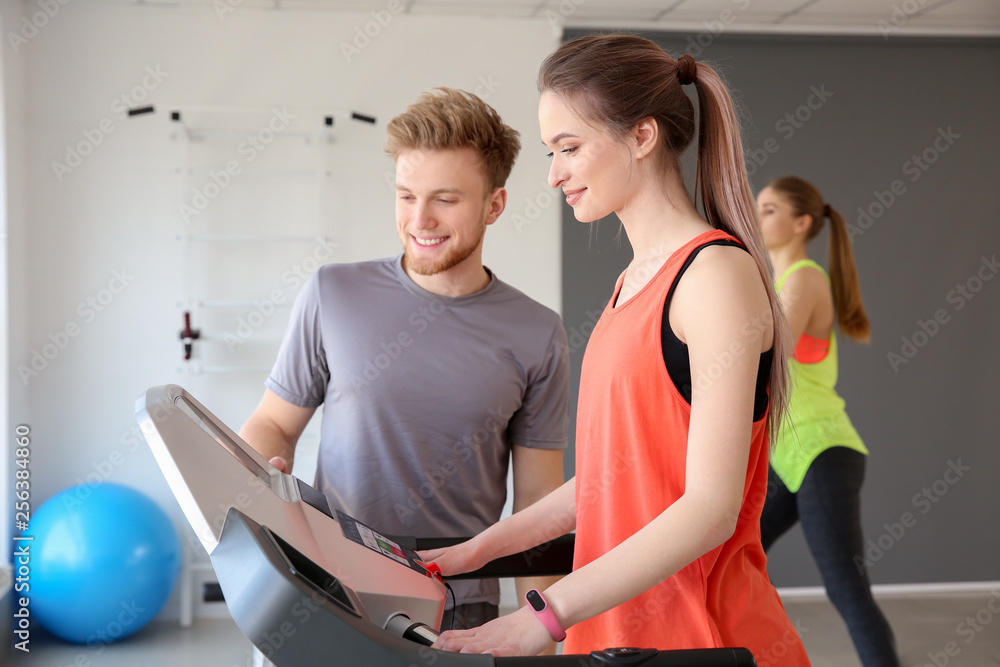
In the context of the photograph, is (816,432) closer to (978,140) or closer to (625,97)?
(625,97)

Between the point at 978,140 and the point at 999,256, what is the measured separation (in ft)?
1.97

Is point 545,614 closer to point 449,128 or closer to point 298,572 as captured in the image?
point 298,572

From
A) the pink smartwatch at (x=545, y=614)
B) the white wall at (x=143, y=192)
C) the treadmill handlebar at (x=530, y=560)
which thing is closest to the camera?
the pink smartwatch at (x=545, y=614)

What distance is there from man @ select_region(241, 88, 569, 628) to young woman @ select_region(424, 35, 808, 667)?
1.58 ft

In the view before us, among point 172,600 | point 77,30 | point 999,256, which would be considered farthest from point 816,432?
point 77,30

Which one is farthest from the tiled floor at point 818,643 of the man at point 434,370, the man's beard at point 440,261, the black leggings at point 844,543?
the man's beard at point 440,261

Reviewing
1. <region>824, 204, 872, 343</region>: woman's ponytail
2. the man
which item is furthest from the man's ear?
<region>824, 204, 872, 343</region>: woman's ponytail

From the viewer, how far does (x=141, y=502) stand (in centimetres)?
321

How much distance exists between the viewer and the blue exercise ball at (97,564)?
296 centimetres

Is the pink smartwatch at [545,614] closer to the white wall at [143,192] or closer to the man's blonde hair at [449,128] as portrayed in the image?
the man's blonde hair at [449,128]

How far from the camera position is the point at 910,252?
4.02 metres

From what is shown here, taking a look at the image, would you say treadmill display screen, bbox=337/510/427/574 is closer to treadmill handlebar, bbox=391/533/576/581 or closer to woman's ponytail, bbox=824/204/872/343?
treadmill handlebar, bbox=391/533/576/581

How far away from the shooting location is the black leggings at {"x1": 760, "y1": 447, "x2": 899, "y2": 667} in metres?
2.36

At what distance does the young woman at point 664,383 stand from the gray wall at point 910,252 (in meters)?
2.97
